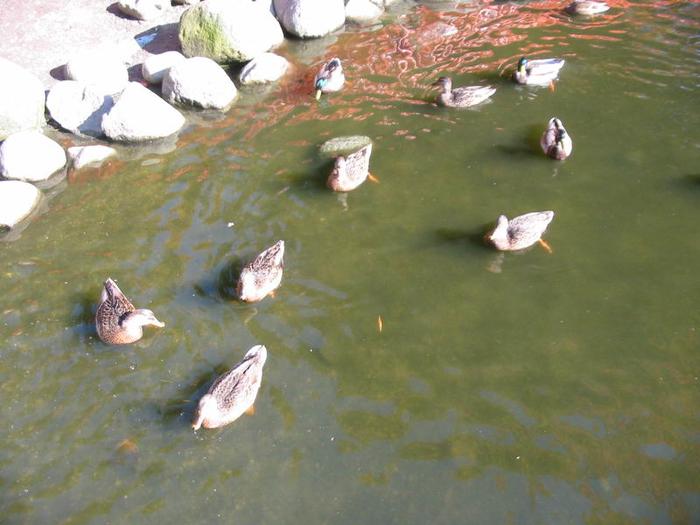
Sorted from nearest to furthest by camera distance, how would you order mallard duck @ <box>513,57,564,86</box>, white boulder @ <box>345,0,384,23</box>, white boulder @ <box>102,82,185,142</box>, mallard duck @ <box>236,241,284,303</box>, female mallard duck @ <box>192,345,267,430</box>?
female mallard duck @ <box>192,345,267,430</box>
mallard duck @ <box>236,241,284,303</box>
white boulder @ <box>102,82,185,142</box>
mallard duck @ <box>513,57,564,86</box>
white boulder @ <box>345,0,384,23</box>

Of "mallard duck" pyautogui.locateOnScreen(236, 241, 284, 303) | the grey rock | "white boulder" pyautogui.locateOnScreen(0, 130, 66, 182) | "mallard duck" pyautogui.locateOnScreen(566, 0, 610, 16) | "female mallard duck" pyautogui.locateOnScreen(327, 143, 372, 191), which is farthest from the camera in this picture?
"mallard duck" pyautogui.locateOnScreen(566, 0, 610, 16)

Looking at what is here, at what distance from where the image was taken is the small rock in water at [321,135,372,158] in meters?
8.48

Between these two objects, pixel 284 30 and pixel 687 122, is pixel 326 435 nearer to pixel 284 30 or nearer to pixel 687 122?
pixel 687 122

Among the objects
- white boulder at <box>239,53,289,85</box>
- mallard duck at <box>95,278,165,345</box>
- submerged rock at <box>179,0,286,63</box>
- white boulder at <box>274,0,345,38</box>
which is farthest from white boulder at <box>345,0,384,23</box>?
mallard duck at <box>95,278,165,345</box>

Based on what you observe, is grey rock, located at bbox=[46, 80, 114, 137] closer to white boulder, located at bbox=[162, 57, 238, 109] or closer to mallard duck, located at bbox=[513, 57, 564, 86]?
white boulder, located at bbox=[162, 57, 238, 109]

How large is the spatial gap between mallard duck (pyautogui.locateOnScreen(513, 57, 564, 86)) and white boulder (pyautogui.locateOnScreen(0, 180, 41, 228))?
24.0 ft

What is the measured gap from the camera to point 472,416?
205 inches

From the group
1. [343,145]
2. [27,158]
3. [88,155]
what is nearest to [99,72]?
[88,155]

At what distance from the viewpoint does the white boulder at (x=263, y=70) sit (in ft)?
33.7

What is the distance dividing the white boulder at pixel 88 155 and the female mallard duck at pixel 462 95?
16.5 feet

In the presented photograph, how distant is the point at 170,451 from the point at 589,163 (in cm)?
613

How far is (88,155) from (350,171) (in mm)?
3976

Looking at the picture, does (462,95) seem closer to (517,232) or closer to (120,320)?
(517,232)

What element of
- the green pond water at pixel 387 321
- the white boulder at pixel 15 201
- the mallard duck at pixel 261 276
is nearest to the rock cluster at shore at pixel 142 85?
the white boulder at pixel 15 201
